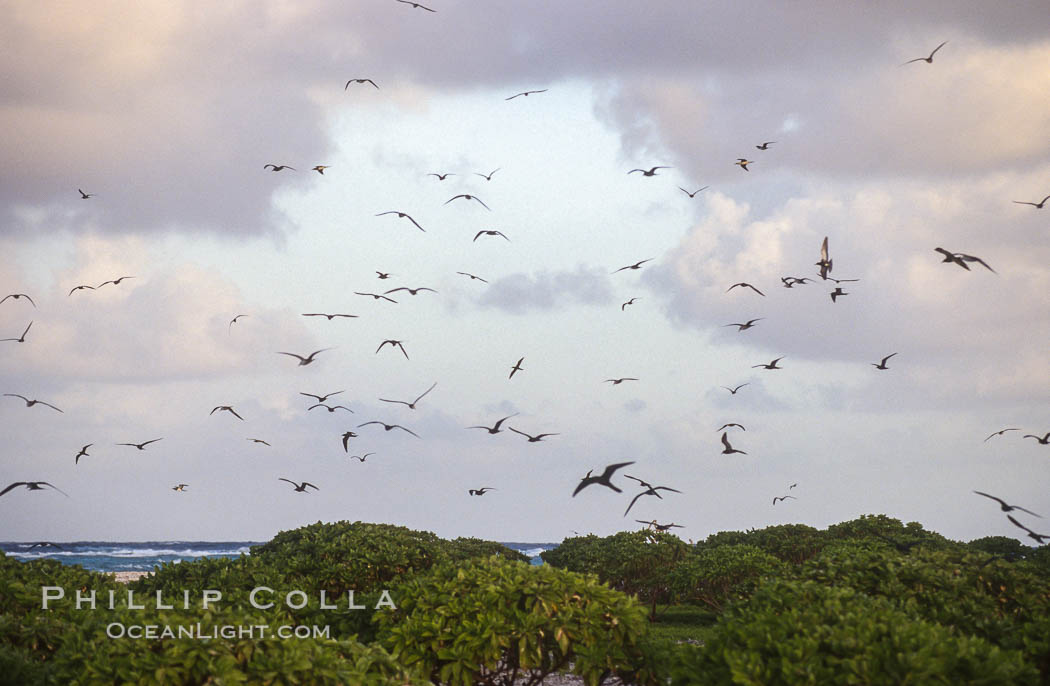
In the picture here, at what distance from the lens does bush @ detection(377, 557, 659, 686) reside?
11.8m

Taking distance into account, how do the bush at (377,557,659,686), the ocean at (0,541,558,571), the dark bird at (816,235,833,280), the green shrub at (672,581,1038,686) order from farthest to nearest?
1. the ocean at (0,541,558,571)
2. the dark bird at (816,235,833,280)
3. the bush at (377,557,659,686)
4. the green shrub at (672,581,1038,686)

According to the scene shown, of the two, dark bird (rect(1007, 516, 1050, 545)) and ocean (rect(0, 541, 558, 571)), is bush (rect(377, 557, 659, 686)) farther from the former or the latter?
ocean (rect(0, 541, 558, 571))

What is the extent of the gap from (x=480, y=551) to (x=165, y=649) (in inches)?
765

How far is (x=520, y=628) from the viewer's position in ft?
39.1

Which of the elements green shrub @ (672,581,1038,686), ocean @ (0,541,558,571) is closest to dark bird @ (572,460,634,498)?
green shrub @ (672,581,1038,686)

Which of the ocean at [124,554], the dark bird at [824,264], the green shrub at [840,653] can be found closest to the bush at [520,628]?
the green shrub at [840,653]

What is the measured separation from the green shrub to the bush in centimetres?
188

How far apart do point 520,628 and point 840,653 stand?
4632 mm

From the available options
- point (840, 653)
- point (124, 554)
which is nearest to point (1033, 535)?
point (840, 653)

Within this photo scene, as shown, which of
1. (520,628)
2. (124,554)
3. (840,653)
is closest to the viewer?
(840,653)

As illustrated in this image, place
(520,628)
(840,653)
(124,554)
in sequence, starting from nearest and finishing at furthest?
(840,653)
(520,628)
(124,554)

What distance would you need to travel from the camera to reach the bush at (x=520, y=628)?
11.8 metres

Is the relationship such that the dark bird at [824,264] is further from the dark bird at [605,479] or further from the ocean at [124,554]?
the ocean at [124,554]

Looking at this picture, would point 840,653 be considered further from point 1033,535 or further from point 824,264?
point 824,264
